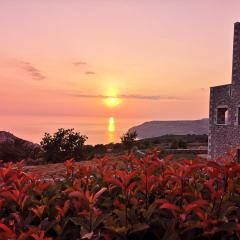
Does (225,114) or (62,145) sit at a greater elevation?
(225,114)

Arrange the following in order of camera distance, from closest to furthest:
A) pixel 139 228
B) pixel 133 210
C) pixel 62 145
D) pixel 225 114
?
pixel 139 228
pixel 133 210
pixel 225 114
pixel 62 145

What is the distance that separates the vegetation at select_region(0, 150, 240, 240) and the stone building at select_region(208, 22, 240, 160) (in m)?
23.7

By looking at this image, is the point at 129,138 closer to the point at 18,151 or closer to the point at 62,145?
the point at 62,145

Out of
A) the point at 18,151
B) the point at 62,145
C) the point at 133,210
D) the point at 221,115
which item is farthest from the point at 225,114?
the point at 133,210

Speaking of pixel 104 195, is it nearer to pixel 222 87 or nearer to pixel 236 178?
pixel 236 178

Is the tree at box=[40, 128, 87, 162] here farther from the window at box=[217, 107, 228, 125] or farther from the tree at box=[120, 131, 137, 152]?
the window at box=[217, 107, 228, 125]

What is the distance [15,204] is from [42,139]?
126 ft

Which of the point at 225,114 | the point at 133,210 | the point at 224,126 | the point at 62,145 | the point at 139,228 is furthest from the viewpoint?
the point at 62,145

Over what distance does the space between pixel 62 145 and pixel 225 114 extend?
18372 mm

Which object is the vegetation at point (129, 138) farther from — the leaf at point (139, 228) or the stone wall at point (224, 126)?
the leaf at point (139, 228)

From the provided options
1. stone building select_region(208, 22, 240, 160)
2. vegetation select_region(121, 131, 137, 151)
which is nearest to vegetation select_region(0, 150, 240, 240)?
stone building select_region(208, 22, 240, 160)

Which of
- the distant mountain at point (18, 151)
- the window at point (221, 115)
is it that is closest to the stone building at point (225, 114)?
the window at point (221, 115)

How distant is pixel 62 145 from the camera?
41344 mm

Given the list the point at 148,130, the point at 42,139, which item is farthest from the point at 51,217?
the point at 148,130
